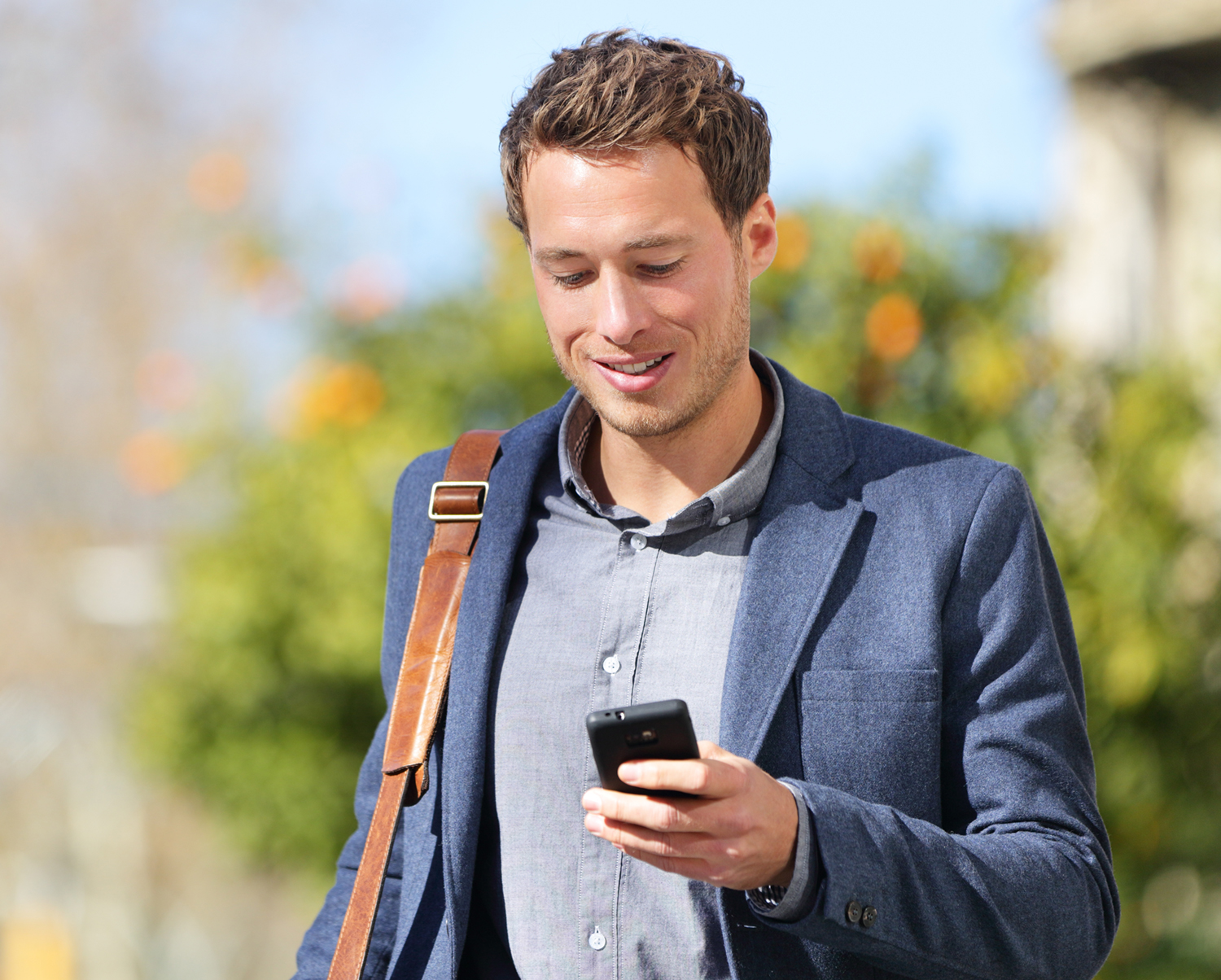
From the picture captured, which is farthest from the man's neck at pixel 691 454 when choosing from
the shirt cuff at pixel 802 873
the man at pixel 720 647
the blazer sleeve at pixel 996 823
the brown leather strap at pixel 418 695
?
the shirt cuff at pixel 802 873

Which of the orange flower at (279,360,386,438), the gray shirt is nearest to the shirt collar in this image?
the gray shirt

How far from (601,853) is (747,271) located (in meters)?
0.78

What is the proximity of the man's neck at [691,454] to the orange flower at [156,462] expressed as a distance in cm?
311

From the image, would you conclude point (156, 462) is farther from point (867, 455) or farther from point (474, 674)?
point (867, 455)

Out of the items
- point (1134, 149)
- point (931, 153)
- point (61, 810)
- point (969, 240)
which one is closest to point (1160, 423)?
Answer: point (969, 240)

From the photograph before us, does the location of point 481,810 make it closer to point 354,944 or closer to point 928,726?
point 354,944

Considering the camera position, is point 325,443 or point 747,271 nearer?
point 747,271

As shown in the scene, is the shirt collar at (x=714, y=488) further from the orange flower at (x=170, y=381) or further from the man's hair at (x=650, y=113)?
the orange flower at (x=170, y=381)

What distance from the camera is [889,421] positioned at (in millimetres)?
3973

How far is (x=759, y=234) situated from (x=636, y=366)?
29 cm

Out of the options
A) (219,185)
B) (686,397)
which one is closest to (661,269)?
(686,397)

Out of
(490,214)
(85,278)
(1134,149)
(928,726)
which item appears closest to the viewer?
(928,726)

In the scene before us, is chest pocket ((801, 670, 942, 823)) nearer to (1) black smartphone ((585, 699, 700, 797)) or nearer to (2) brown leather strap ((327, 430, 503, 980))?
(1) black smartphone ((585, 699, 700, 797))

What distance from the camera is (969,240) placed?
13.6 feet
